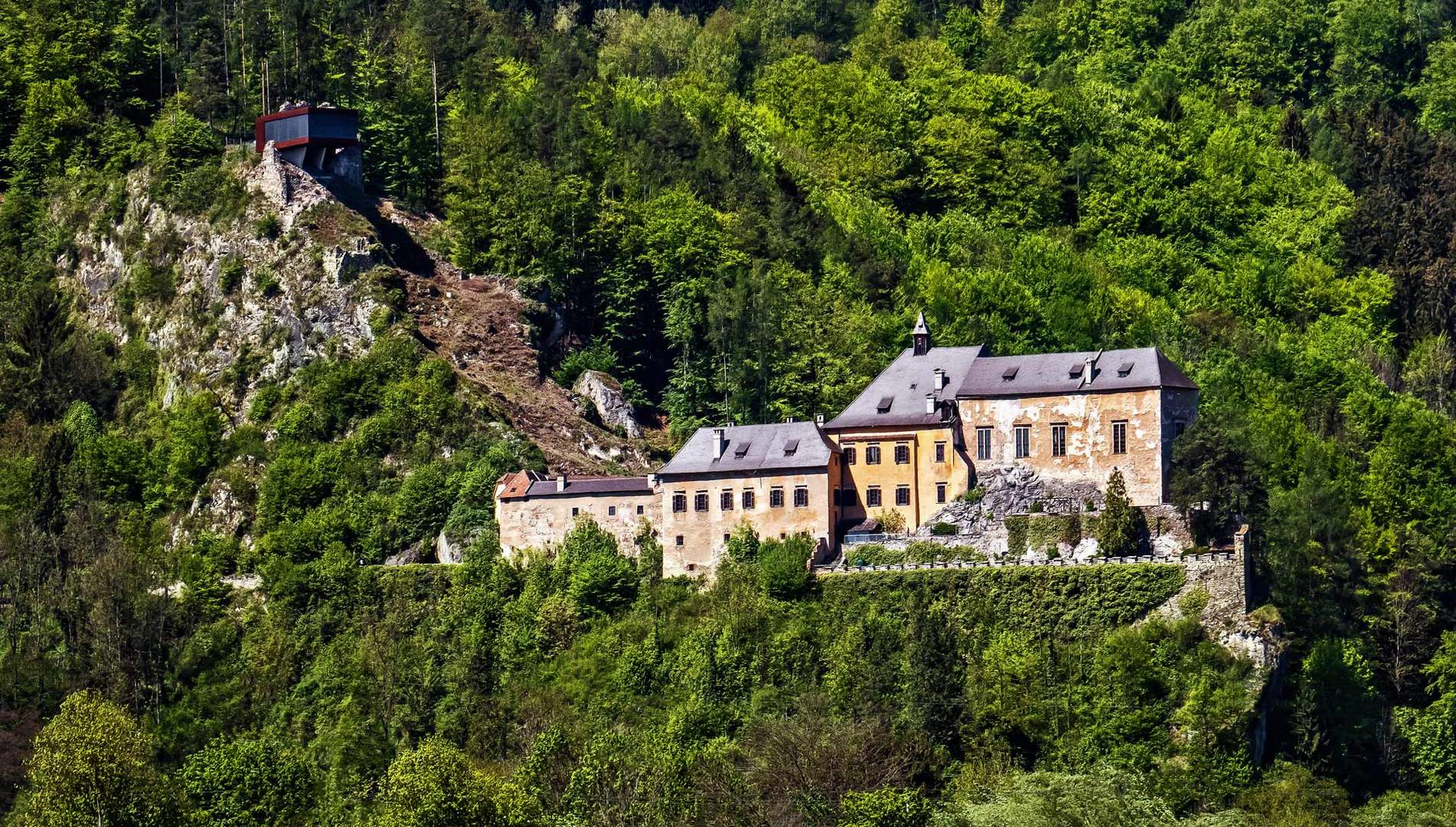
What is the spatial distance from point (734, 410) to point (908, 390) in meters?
17.8

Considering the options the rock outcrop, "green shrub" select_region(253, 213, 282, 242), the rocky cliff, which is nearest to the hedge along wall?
the rocky cliff

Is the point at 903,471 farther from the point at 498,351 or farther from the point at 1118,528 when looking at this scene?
the point at 498,351

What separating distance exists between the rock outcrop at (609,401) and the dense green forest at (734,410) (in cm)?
183

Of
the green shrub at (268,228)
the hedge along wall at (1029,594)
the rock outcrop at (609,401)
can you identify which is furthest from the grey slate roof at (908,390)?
the green shrub at (268,228)

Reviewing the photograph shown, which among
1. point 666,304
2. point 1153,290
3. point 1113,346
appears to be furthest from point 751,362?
point 1153,290

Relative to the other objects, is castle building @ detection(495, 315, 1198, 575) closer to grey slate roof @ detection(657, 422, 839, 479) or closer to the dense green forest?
grey slate roof @ detection(657, 422, 839, 479)

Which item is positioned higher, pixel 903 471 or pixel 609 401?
pixel 609 401

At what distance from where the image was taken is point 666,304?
113 metres

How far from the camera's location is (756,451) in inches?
3474

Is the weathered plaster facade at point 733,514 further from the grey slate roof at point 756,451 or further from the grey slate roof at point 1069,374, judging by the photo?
the grey slate roof at point 1069,374

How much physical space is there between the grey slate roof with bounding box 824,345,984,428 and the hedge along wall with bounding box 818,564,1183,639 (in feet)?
21.1

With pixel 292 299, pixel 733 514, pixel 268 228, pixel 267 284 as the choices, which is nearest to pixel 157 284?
pixel 268 228

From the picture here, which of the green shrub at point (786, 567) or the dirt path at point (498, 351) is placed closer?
the green shrub at point (786, 567)

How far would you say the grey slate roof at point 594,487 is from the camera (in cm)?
8975
